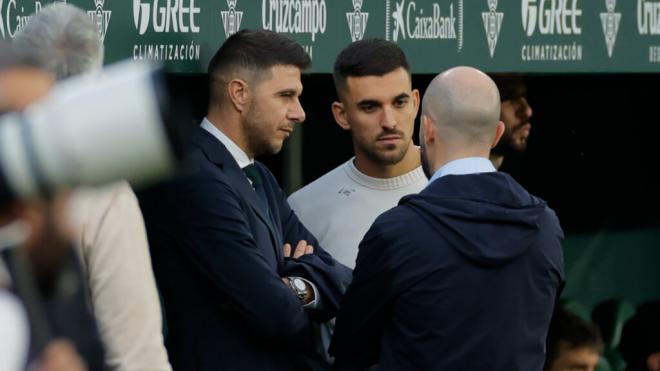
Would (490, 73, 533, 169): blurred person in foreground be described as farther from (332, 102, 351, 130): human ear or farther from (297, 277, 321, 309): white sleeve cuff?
(297, 277, 321, 309): white sleeve cuff

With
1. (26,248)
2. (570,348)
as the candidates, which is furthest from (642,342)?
(26,248)

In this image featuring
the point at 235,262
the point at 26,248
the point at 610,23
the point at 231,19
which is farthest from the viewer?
the point at 610,23

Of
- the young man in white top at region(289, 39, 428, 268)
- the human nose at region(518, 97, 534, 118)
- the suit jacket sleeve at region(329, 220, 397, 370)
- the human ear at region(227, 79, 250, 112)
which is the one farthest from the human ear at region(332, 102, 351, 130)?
the human nose at region(518, 97, 534, 118)

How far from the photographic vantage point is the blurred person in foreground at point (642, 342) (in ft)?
17.8

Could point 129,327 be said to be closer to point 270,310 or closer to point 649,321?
point 270,310

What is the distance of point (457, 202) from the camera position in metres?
3.17

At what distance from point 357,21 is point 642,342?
7.00 feet

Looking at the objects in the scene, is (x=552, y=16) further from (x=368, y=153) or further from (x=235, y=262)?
(x=235, y=262)

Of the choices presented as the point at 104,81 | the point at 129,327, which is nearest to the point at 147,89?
the point at 104,81

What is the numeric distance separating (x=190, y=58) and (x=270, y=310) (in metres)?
0.77

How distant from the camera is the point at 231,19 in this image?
376 centimetres

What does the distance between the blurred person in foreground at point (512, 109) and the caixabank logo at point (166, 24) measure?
1484mm

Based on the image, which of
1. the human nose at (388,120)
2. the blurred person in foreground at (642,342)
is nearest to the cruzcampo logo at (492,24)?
the human nose at (388,120)

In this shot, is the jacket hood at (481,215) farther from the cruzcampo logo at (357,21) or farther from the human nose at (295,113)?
the cruzcampo logo at (357,21)
